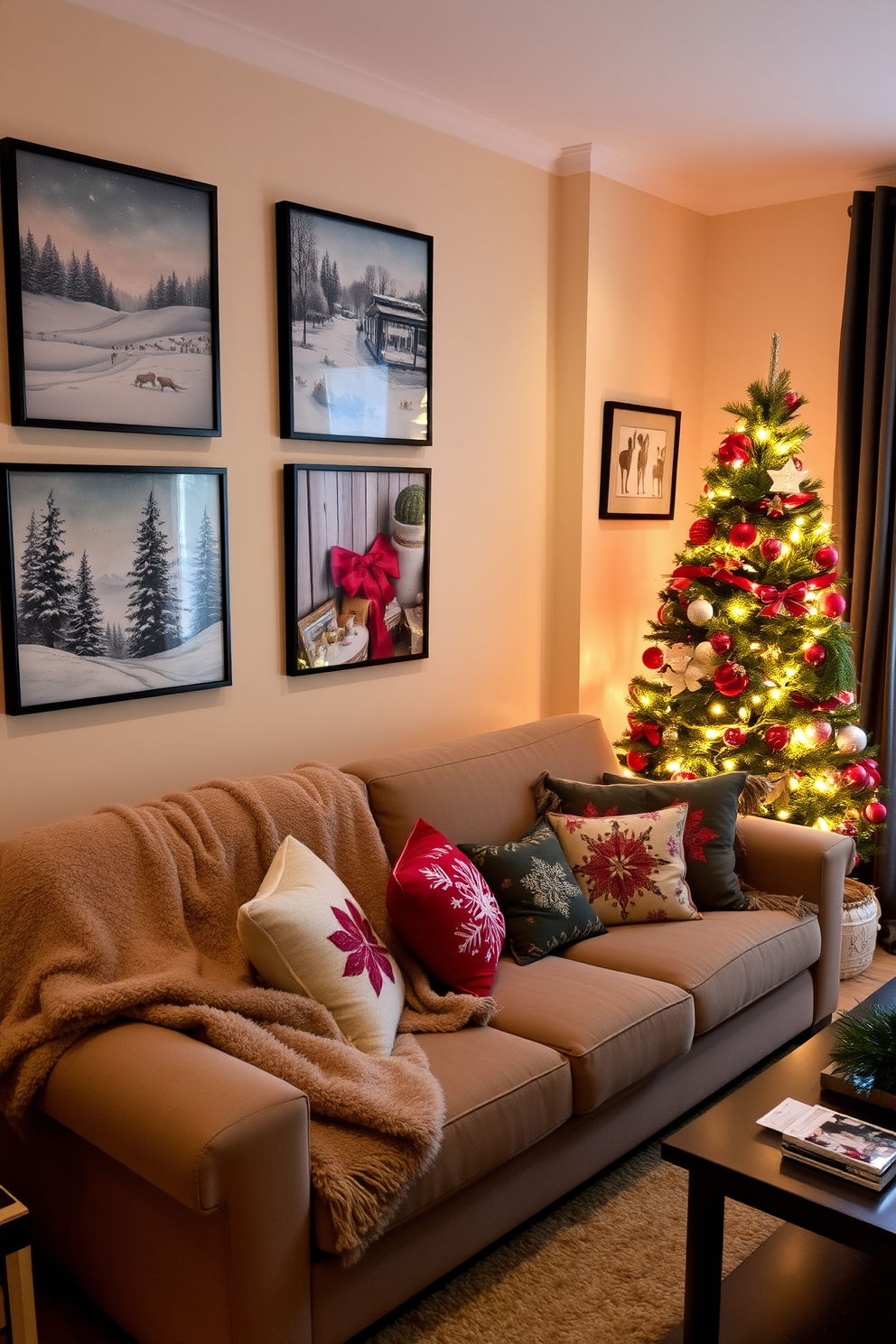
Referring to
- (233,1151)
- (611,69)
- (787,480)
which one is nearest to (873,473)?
(787,480)

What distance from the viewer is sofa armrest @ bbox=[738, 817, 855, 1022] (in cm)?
319

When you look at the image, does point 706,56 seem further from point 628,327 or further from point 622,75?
point 628,327

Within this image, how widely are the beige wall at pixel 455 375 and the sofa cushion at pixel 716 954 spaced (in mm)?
1042

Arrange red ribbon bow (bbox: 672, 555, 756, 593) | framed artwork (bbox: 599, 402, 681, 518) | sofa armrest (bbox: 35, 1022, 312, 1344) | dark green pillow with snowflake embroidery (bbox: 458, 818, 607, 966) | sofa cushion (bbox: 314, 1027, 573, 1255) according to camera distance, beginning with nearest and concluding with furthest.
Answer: sofa armrest (bbox: 35, 1022, 312, 1344), sofa cushion (bbox: 314, 1027, 573, 1255), dark green pillow with snowflake embroidery (bbox: 458, 818, 607, 966), red ribbon bow (bbox: 672, 555, 756, 593), framed artwork (bbox: 599, 402, 681, 518)

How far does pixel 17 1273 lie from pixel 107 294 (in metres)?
2.03

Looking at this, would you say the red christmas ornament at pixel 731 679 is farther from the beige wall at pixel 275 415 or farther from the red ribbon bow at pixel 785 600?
the beige wall at pixel 275 415

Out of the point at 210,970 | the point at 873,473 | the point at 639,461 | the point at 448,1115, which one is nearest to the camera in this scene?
the point at 448,1115

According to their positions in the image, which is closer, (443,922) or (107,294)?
(443,922)

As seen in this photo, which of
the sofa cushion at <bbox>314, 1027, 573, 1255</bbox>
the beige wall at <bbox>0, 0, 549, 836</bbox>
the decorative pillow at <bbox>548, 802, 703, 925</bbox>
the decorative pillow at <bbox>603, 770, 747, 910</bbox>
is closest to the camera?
the sofa cushion at <bbox>314, 1027, 573, 1255</bbox>

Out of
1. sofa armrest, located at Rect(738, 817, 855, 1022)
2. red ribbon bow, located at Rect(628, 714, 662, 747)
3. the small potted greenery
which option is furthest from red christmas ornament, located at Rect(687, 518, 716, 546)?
the small potted greenery

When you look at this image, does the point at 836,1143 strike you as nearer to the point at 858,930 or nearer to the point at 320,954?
the point at 320,954

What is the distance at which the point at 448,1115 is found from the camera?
2025 millimetres

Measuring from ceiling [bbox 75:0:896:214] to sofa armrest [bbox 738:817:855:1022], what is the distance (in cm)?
218

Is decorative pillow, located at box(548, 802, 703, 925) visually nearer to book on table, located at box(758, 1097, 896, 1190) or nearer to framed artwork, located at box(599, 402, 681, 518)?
book on table, located at box(758, 1097, 896, 1190)
